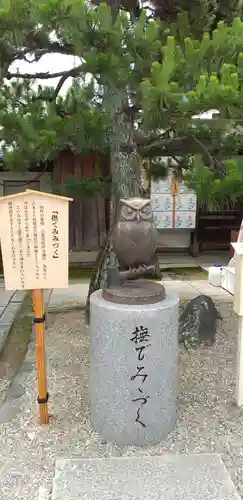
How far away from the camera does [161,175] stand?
5.40 meters

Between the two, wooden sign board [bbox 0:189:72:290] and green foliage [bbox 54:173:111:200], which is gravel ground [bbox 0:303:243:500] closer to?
wooden sign board [bbox 0:189:72:290]

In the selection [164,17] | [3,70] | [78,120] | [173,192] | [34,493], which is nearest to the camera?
[34,493]

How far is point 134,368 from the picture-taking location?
104 inches

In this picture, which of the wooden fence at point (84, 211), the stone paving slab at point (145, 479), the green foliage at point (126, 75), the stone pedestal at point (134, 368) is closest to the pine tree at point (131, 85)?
the green foliage at point (126, 75)

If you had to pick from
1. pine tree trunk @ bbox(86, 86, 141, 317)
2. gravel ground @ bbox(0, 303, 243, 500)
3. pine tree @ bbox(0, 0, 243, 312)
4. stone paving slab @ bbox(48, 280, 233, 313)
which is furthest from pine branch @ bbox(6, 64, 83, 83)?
stone paving slab @ bbox(48, 280, 233, 313)

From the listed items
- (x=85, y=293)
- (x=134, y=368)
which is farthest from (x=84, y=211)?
(x=134, y=368)

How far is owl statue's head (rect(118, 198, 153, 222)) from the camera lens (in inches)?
109

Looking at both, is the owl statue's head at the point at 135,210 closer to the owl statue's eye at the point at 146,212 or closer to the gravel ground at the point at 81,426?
the owl statue's eye at the point at 146,212

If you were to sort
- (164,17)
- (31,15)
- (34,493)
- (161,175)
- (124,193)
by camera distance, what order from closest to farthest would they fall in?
(34,493), (31,15), (164,17), (124,193), (161,175)

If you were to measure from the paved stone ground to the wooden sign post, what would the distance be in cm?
208

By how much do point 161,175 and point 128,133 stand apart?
3.99ft

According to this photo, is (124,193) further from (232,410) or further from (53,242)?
(232,410)

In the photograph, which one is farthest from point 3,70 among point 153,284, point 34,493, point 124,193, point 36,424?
point 34,493

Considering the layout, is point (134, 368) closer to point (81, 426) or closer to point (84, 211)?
point (81, 426)
